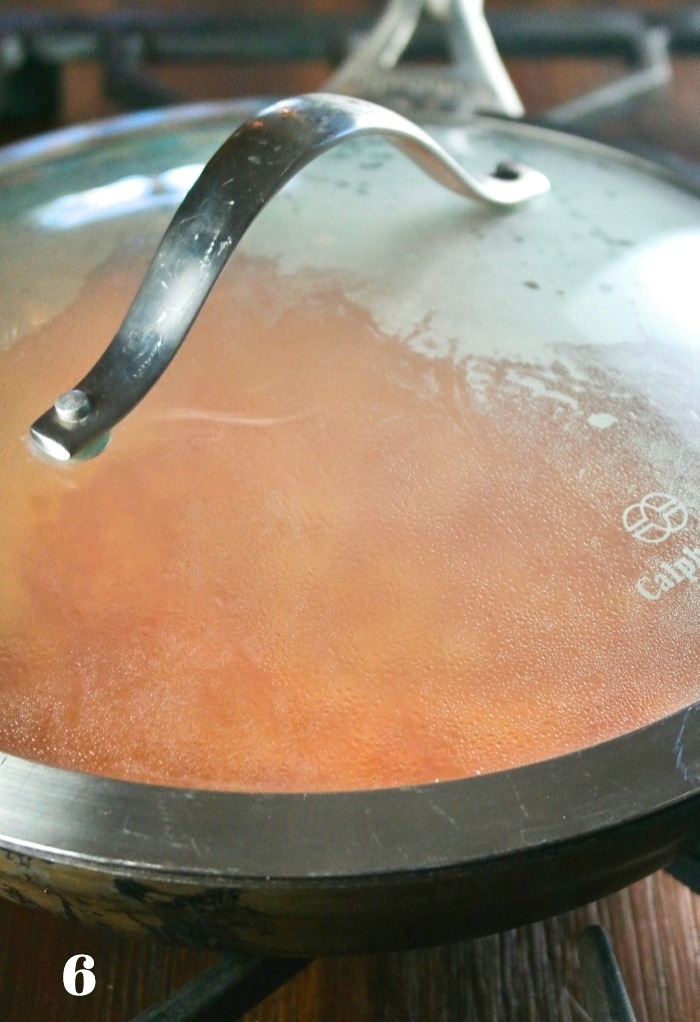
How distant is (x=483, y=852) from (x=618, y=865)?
0.35 ft

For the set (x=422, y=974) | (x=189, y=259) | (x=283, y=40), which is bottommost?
(x=422, y=974)

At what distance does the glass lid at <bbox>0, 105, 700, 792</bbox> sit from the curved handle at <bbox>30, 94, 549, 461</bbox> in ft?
0.17

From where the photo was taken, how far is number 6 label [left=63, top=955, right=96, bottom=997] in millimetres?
987

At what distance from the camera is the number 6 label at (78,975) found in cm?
99

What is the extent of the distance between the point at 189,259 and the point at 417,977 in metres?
0.70

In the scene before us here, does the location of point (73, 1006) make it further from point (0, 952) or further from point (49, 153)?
point (49, 153)

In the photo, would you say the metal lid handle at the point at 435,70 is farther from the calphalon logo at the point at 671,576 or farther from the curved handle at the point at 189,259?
the calphalon logo at the point at 671,576

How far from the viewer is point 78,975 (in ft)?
3.26

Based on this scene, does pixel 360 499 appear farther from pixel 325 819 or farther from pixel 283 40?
pixel 283 40

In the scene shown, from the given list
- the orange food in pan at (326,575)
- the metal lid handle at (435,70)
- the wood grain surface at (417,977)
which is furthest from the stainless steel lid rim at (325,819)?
the metal lid handle at (435,70)

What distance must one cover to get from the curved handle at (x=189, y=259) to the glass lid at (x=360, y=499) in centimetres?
5

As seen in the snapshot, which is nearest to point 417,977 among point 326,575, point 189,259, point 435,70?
point 326,575

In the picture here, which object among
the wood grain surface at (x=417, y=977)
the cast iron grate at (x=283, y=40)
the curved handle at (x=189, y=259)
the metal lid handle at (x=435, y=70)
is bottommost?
the wood grain surface at (x=417, y=977)

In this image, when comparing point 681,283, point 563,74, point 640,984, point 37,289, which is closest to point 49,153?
point 37,289
